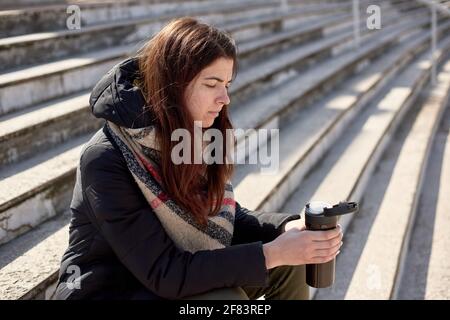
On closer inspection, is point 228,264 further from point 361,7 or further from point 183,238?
point 361,7

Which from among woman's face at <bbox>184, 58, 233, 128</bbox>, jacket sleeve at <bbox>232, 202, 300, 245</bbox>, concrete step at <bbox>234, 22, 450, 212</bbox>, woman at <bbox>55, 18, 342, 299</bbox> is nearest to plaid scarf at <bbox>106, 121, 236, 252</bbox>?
woman at <bbox>55, 18, 342, 299</bbox>

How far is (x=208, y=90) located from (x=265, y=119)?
1923 millimetres

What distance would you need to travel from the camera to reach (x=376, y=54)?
6.10 metres

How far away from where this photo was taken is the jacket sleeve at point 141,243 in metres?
1.32

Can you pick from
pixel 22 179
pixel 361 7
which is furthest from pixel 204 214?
pixel 361 7

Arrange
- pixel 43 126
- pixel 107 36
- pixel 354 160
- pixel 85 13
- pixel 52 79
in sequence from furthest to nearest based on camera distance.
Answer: pixel 85 13, pixel 107 36, pixel 354 160, pixel 52 79, pixel 43 126

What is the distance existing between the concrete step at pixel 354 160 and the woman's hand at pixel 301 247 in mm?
927

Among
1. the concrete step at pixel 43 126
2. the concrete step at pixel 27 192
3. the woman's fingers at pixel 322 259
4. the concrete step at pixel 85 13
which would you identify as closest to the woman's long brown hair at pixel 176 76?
the woman's fingers at pixel 322 259

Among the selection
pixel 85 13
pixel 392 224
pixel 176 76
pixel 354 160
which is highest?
pixel 85 13

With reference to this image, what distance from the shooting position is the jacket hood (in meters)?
1.36

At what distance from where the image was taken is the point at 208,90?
147cm

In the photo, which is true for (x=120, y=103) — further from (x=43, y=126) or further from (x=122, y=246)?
(x=43, y=126)

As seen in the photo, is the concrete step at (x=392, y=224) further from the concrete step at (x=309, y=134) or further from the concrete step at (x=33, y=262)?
the concrete step at (x=33, y=262)

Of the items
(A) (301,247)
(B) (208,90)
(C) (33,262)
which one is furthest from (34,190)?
(A) (301,247)
